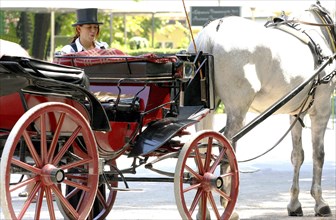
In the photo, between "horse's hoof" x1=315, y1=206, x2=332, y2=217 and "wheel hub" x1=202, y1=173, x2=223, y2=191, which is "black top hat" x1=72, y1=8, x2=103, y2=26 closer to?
"wheel hub" x1=202, y1=173, x2=223, y2=191

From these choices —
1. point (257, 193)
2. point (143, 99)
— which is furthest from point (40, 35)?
point (143, 99)

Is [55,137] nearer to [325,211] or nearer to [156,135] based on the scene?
[156,135]

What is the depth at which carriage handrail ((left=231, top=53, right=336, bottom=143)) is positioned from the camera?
372 inches

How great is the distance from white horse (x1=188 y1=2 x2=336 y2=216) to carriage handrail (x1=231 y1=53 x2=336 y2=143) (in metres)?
0.24

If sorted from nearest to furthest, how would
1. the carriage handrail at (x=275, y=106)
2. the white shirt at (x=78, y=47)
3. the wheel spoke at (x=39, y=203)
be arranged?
the wheel spoke at (x=39, y=203) → the white shirt at (x=78, y=47) → the carriage handrail at (x=275, y=106)

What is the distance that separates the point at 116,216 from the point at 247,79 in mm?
1892

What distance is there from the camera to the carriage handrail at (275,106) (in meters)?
9.45

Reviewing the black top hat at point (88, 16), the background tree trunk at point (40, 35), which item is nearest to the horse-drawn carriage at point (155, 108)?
the black top hat at point (88, 16)

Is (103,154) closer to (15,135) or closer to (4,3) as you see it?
(15,135)

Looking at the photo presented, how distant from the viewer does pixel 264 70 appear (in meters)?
10.5

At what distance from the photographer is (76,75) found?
7.44m

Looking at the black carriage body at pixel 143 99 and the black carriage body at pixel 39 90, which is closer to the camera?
the black carriage body at pixel 39 90

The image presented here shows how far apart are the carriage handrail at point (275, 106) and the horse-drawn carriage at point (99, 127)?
1.33 feet

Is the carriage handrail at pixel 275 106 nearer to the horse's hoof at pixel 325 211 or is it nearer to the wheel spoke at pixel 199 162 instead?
the wheel spoke at pixel 199 162
